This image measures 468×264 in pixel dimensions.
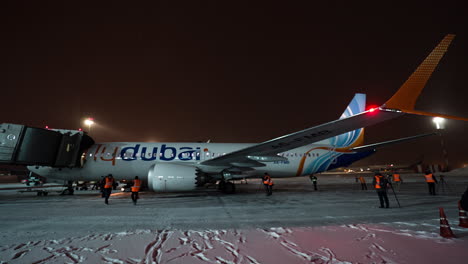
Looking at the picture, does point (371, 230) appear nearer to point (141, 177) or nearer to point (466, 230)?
point (466, 230)

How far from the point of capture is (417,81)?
7254 mm

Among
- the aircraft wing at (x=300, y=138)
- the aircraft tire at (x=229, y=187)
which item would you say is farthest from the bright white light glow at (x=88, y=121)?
the aircraft tire at (x=229, y=187)

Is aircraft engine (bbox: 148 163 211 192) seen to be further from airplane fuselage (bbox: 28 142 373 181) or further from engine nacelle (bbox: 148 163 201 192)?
airplane fuselage (bbox: 28 142 373 181)

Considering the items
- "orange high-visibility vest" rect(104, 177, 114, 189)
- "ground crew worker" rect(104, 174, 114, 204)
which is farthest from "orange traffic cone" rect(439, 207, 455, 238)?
"orange high-visibility vest" rect(104, 177, 114, 189)

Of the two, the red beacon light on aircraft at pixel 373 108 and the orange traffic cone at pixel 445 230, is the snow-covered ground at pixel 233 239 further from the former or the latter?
the red beacon light on aircraft at pixel 373 108

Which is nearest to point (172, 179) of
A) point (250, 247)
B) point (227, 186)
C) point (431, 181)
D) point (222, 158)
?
point (222, 158)

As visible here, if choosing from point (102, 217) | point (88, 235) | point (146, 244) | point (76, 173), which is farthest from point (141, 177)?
point (146, 244)

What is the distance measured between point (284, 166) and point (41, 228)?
12.6 m

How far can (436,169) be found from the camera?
209 ft

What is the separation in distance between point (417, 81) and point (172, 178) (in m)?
10.4

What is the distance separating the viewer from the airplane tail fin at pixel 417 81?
715 cm

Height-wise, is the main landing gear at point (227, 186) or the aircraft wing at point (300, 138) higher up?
the aircraft wing at point (300, 138)

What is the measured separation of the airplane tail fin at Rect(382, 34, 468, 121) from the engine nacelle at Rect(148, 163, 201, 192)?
8883mm

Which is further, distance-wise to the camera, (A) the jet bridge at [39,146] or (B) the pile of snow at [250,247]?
(A) the jet bridge at [39,146]
